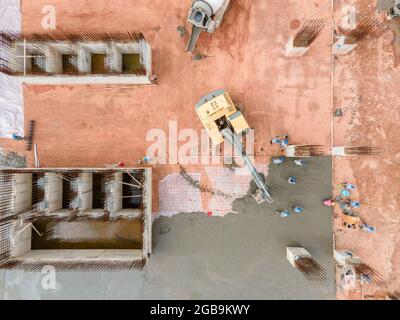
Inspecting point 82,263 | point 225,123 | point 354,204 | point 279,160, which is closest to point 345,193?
point 354,204

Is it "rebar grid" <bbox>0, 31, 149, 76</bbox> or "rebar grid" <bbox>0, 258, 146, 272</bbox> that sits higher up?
"rebar grid" <bbox>0, 31, 149, 76</bbox>

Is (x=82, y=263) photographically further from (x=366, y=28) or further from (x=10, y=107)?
(x=366, y=28)

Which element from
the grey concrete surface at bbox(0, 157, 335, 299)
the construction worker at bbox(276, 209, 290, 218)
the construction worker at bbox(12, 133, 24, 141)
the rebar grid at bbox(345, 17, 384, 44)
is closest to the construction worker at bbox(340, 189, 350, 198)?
the grey concrete surface at bbox(0, 157, 335, 299)

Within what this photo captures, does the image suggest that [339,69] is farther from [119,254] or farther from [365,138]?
[119,254]

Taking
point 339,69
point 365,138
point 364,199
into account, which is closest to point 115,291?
point 364,199

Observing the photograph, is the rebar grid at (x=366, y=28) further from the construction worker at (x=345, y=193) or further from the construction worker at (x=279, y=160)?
the construction worker at (x=345, y=193)

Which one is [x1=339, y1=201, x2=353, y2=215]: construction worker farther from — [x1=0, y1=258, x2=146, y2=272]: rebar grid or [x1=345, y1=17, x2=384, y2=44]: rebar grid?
[x1=0, y1=258, x2=146, y2=272]: rebar grid
